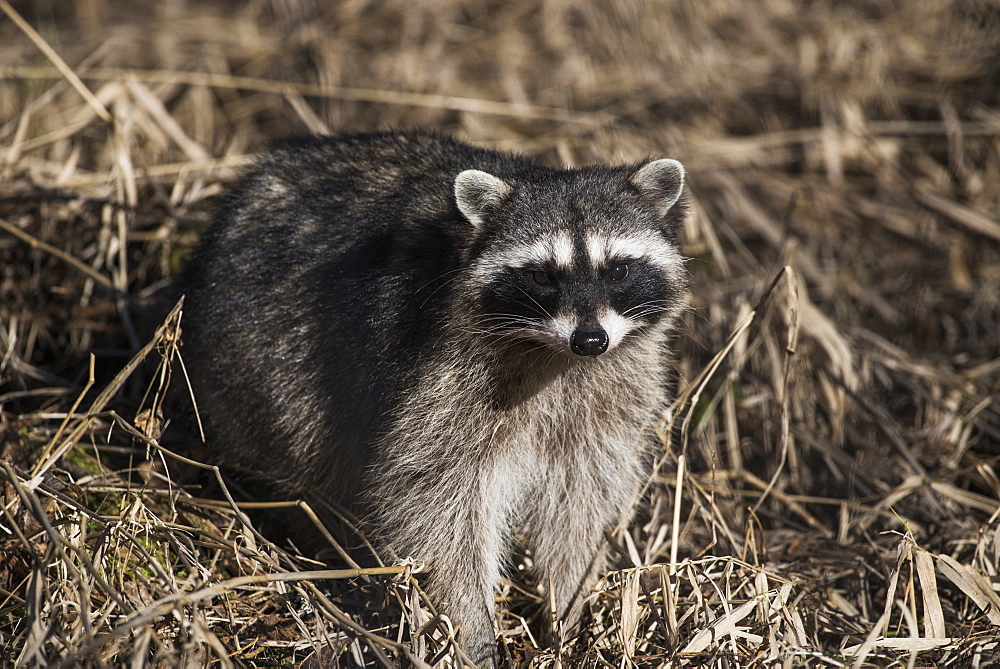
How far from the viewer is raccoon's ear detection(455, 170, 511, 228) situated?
9.41 feet

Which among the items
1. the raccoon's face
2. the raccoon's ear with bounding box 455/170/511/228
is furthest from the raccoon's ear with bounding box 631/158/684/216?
the raccoon's ear with bounding box 455/170/511/228

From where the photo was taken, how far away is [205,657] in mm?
2836

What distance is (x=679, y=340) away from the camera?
4340 mm

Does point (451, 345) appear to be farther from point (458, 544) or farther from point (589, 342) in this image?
point (458, 544)

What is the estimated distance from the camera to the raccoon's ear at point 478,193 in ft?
9.41

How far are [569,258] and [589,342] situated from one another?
30 centimetres

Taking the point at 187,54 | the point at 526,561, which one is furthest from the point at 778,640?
the point at 187,54

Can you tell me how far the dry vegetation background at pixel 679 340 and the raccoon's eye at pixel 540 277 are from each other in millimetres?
955

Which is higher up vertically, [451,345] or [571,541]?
[451,345]

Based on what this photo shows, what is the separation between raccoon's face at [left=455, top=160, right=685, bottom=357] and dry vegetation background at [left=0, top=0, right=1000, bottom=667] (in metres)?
0.70

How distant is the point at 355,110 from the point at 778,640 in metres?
4.33

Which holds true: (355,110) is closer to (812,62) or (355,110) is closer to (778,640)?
(812,62)

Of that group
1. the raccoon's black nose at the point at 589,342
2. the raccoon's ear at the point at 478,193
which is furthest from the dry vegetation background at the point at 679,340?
the raccoon's ear at the point at 478,193

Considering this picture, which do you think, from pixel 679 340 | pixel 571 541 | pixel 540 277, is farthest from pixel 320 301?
pixel 679 340
